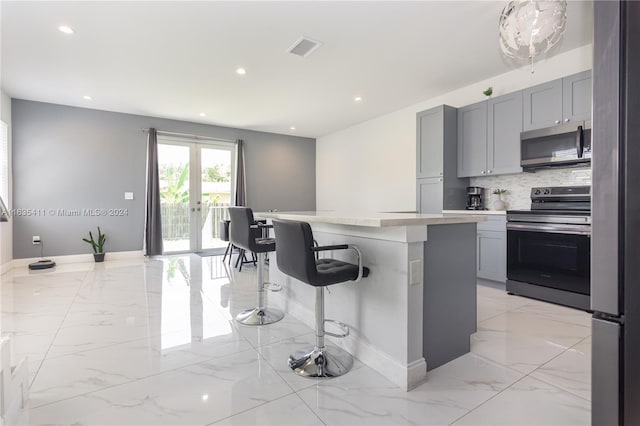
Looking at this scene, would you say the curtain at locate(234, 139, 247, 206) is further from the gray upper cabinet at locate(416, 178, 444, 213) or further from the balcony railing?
the gray upper cabinet at locate(416, 178, 444, 213)

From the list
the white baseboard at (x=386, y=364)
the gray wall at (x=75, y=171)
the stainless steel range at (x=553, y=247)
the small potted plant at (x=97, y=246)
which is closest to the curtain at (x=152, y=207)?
the gray wall at (x=75, y=171)

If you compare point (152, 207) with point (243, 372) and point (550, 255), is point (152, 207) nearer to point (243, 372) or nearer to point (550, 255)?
point (243, 372)

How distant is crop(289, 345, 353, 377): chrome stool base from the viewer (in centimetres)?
184

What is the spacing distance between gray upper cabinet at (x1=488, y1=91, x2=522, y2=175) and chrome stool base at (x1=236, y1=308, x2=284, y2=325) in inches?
125

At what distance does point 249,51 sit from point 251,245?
2258mm

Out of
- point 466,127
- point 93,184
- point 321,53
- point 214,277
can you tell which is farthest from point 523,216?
point 93,184

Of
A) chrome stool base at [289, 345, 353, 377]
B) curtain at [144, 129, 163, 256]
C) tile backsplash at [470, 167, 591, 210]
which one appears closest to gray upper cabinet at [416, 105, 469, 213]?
tile backsplash at [470, 167, 591, 210]

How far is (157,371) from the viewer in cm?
190

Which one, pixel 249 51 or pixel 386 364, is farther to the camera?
pixel 249 51

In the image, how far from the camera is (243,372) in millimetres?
1878

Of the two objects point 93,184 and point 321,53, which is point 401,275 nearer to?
point 321,53

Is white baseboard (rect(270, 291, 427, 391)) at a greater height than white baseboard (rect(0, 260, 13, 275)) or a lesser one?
lesser

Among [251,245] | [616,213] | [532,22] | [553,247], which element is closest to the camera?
[616,213]

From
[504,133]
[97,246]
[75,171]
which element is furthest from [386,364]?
[75,171]
